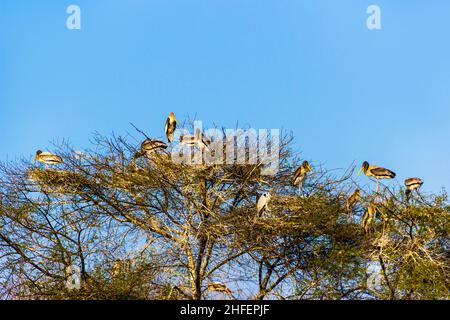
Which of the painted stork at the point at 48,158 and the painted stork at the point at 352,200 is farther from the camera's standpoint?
the painted stork at the point at 48,158

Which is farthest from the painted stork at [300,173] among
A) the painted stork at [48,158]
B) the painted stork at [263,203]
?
the painted stork at [48,158]

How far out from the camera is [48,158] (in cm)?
1720

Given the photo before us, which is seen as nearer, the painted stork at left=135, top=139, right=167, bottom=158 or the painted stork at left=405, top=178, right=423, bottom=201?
the painted stork at left=405, top=178, right=423, bottom=201

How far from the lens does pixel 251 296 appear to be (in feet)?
52.0

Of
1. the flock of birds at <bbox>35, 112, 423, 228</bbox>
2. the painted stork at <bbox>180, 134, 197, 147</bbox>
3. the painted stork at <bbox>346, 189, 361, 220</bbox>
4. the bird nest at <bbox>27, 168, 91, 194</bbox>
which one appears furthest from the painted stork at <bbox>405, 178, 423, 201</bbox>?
the bird nest at <bbox>27, 168, 91, 194</bbox>

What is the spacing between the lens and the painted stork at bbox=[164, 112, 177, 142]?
16822mm

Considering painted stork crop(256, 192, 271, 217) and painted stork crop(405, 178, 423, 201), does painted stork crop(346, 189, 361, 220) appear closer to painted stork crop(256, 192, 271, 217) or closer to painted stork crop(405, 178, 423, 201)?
painted stork crop(405, 178, 423, 201)

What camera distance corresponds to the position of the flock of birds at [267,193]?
15719 millimetres

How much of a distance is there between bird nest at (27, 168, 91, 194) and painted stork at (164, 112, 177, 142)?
7.29 ft

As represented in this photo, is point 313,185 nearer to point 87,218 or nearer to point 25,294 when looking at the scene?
point 87,218

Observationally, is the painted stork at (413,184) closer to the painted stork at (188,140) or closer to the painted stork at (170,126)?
the painted stork at (188,140)

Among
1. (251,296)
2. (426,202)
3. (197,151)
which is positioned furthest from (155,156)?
(426,202)
